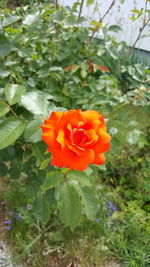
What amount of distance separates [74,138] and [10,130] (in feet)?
0.56

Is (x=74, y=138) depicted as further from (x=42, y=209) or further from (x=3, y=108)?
(x=42, y=209)

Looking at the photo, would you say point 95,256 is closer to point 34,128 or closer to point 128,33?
point 34,128

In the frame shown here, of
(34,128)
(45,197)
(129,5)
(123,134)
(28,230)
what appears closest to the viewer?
(34,128)

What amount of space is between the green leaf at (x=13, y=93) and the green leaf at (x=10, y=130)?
0.16 ft

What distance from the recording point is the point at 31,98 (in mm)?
620

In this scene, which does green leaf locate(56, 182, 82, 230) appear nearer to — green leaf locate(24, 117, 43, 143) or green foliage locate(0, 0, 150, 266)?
green foliage locate(0, 0, 150, 266)

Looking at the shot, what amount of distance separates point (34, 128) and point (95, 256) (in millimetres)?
1037

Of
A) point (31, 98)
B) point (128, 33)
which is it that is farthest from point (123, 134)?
point (128, 33)

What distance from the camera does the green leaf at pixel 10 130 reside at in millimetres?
533

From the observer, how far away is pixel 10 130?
0.55m

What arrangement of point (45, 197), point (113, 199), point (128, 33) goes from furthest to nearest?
point (128, 33) → point (113, 199) → point (45, 197)

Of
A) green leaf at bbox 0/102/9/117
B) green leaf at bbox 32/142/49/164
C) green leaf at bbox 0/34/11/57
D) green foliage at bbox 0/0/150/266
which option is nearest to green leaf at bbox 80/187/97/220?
green foliage at bbox 0/0/150/266

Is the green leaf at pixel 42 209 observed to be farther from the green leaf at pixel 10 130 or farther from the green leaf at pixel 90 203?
the green leaf at pixel 10 130

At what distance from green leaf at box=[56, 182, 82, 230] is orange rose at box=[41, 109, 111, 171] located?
128 millimetres
